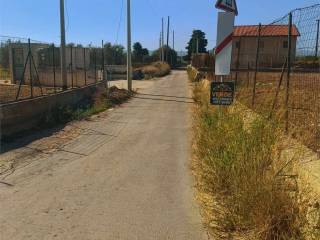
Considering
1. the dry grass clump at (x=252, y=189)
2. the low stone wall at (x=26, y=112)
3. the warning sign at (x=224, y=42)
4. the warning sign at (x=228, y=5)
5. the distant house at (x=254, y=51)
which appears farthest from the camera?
the distant house at (x=254, y=51)

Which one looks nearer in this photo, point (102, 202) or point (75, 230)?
point (75, 230)

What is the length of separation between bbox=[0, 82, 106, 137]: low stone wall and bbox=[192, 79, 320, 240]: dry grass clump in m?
5.73

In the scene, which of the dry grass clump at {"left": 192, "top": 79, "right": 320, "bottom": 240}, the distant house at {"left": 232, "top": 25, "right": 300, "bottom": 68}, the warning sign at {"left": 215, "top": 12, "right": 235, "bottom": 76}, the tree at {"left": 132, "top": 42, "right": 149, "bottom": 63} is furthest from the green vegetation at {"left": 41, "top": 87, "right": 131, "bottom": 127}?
the tree at {"left": 132, "top": 42, "right": 149, "bottom": 63}

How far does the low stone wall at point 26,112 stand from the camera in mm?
11375

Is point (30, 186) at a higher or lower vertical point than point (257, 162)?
lower

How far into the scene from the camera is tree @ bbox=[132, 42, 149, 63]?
353ft

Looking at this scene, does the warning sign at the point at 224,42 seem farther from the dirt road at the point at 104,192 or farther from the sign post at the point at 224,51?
the dirt road at the point at 104,192

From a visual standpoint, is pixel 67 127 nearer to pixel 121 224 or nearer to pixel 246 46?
pixel 121 224

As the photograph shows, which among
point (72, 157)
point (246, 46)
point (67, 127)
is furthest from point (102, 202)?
point (246, 46)

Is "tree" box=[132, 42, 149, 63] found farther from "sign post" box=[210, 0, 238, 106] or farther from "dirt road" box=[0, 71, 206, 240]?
"sign post" box=[210, 0, 238, 106]

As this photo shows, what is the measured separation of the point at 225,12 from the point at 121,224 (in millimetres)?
4965

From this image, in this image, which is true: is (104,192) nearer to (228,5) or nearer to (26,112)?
(228,5)

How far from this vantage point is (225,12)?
880cm

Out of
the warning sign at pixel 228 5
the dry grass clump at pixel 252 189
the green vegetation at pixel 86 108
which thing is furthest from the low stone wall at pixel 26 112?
the warning sign at pixel 228 5
